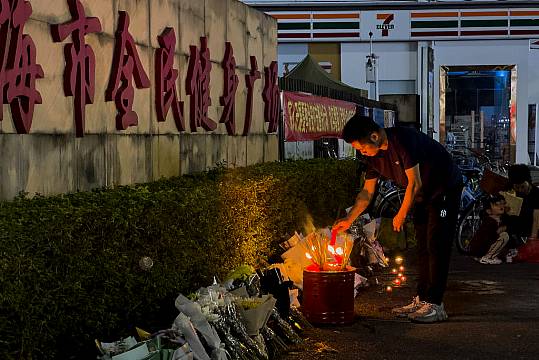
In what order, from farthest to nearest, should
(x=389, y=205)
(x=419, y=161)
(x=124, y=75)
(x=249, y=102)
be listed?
1. (x=389, y=205)
2. (x=249, y=102)
3. (x=419, y=161)
4. (x=124, y=75)

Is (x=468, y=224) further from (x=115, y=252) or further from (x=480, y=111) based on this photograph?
(x=480, y=111)

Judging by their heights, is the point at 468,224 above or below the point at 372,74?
below

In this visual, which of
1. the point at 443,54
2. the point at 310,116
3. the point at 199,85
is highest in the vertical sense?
the point at 443,54

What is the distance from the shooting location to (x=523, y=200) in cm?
1183

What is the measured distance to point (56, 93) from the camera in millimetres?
6113

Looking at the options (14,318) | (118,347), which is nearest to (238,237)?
(118,347)

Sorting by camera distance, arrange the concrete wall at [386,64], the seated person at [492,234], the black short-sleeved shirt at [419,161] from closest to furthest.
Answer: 1. the black short-sleeved shirt at [419,161]
2. the seated person at [492,234]
3. the concrete wall at [386,64]

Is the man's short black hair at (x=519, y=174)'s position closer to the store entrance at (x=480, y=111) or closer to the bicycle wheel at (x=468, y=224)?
the bicycle wheel at (x=468, y=224)

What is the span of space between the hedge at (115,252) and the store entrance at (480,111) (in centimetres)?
2150

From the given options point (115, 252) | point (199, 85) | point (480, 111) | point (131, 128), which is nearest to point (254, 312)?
point (115, 252)

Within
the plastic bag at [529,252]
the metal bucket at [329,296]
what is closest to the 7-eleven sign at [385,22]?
the plastic bag at [529,252]

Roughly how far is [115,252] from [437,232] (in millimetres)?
3657

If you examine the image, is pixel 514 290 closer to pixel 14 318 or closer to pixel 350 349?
pixel 350 349

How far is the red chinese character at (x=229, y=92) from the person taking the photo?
385 inches
